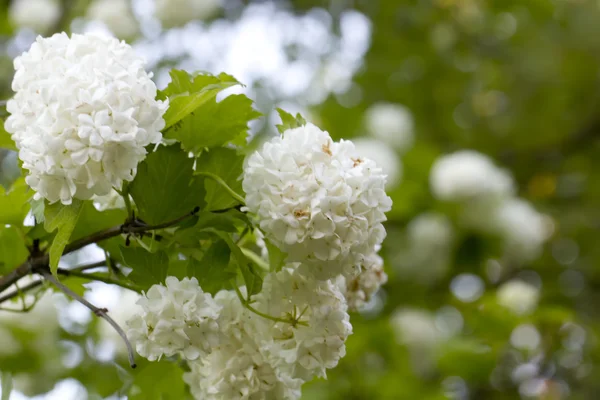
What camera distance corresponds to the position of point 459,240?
188cm

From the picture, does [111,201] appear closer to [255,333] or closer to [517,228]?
[255,333]

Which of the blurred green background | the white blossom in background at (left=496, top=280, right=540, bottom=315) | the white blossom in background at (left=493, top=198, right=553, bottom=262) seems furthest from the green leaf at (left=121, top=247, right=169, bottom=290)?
the white blossom in background at (left=493, top=198, right=553, bottom=262)

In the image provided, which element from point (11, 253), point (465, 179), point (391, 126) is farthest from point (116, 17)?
point (11, 253)

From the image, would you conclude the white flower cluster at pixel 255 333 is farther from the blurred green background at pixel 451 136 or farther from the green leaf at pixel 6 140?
the blurred green background at pixel 451 136

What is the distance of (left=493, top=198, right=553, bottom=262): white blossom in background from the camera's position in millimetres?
1815

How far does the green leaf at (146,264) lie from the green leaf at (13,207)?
0.40 feet

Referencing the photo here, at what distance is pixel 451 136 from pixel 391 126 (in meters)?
0.46

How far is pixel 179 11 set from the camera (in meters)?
1.95

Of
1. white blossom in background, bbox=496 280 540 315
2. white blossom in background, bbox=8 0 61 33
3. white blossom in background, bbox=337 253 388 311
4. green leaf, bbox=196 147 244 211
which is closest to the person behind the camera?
green leaf, bbox=196 147 244 211

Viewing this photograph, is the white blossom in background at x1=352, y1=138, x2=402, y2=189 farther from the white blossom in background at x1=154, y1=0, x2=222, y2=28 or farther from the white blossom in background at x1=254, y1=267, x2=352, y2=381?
the white blossom in background at x1=254, y1=267, x2=352, y2=381

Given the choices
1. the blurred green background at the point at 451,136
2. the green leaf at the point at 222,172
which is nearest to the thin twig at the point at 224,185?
the green leaf at the point at 222,172

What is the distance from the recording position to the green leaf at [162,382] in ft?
2.28

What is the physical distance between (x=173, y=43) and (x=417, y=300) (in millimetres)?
1005

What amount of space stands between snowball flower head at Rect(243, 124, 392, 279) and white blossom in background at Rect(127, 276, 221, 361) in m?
0.07
